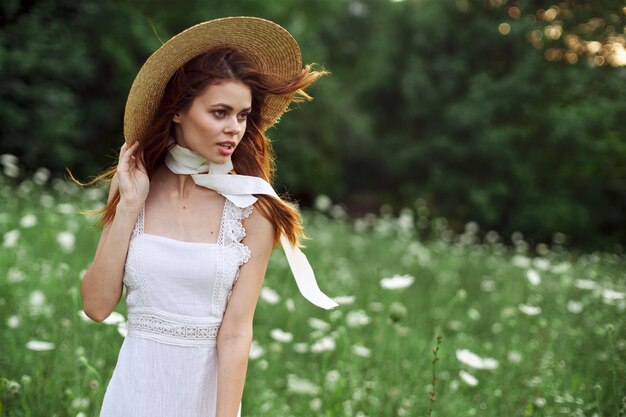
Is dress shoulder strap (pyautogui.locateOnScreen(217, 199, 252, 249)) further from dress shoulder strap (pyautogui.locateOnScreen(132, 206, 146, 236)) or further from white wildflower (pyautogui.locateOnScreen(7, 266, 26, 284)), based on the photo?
white wildflower (pyautogui.locateOnScreen(7, 266, 26, 284))

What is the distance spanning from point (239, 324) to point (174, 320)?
0.54 ft

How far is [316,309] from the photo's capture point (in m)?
5.09

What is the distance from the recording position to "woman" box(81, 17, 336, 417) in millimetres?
1754

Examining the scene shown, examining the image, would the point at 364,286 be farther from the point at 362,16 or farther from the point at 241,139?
the point at 362,16

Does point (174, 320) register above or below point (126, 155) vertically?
below

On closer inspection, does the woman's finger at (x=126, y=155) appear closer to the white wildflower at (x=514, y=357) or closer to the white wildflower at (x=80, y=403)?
the white wildflower at (x=80, y=403)

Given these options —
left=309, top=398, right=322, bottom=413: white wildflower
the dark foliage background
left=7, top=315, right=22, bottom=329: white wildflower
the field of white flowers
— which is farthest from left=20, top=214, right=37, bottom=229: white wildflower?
the dark foliage background

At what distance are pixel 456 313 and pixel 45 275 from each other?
3.23 metres

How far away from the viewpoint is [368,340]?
4.33 metres

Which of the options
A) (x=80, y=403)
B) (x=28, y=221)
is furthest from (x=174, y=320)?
(x=28, y=221)

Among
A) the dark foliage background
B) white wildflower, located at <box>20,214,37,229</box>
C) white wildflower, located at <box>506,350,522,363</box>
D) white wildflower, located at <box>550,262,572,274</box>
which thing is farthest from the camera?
the dark foliage background

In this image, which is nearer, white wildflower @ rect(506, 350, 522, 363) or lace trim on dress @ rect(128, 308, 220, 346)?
lace trim on dress @ rect(128, 308, 220, 346)

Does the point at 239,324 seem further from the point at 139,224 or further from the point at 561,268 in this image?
the point at 561,268

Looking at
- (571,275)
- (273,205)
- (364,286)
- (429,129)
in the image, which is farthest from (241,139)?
(429,129)
